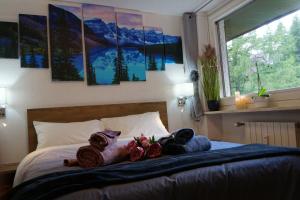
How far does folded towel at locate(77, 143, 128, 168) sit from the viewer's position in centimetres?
153

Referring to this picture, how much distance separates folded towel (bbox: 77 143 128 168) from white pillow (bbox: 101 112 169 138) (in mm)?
1115

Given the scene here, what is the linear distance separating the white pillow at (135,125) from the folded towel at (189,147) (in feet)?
3.37

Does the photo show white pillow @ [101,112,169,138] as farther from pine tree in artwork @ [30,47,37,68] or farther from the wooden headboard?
pine tree in artwork @ [30,47,37,68]

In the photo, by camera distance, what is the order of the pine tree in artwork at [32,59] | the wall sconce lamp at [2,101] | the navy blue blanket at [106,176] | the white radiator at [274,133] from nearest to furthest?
the navy blue blanket at [106,176] < the white radiator at [274,133] < the wall sconce lamp at [2,101] < the pine tree in artwork at [32,59]

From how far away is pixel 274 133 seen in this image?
105 inches

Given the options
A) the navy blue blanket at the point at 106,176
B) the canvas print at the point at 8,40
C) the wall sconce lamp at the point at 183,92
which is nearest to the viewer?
the navy blue blanket at the point at 106,176

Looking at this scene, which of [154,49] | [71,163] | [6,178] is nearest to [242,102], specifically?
[154,49]

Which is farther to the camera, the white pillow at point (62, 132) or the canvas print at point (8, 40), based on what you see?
the canvas print at point (8, 40)

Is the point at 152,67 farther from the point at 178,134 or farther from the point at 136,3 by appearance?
the point at 178,134

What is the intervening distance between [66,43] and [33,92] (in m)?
0.70

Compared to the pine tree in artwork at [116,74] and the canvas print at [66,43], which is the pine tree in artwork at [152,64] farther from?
the canvas print at [66,43]

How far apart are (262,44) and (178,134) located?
5.93 ft

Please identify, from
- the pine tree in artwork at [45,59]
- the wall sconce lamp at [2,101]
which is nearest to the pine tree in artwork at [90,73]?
the pine tree in artwork at [45,59]

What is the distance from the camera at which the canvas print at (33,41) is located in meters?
2.81
